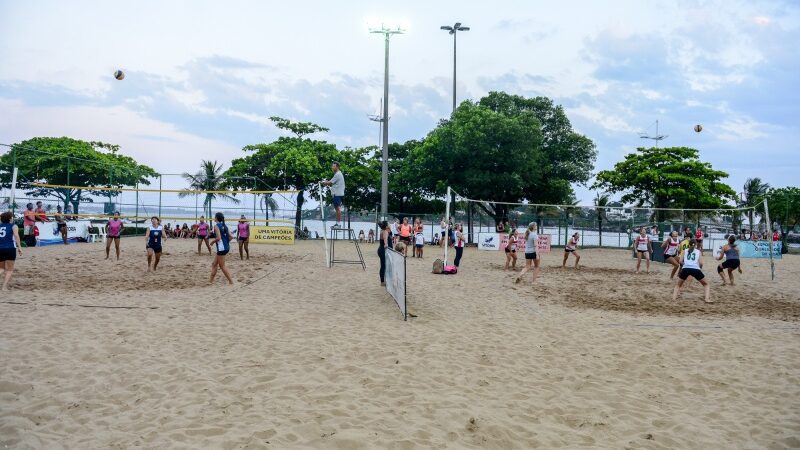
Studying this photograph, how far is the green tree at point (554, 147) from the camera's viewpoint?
34.0m

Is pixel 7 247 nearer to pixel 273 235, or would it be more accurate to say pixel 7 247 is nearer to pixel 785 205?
pixel 273 235

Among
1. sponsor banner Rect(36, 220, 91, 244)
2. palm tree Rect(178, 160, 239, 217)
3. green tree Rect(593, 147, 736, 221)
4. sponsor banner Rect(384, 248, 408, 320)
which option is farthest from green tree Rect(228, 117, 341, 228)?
sponsor banner Rect(384, 248, 408, 320)

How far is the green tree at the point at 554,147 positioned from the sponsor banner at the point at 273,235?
1645 centimetres

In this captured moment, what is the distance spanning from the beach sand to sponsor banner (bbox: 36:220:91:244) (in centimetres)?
1321

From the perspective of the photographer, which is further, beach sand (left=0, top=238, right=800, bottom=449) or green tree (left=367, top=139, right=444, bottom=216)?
green tree (left=367, top=139, right=444, bottom=216)

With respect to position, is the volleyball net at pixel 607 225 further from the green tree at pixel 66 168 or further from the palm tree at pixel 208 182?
the green tree at pixel 66 168

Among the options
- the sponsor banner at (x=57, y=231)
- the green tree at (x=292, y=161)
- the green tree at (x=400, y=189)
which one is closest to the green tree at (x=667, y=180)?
the green tree at (x=400, y=189)

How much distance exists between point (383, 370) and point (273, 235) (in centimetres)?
2243

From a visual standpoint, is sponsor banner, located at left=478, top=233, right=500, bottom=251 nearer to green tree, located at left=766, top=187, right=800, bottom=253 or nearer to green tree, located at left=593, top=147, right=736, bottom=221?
green tree, located at left=593, top=147, right=736, bottom=221

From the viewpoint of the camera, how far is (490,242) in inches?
1069

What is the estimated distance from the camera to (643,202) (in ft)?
118

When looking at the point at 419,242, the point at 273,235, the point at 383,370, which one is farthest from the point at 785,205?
the point at 383,370

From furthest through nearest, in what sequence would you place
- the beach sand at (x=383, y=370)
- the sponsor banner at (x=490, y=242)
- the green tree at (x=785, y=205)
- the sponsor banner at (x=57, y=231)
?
1. the green tree at (x=785, y=205)
2. the sponsor banner at (x=490, y=242)
3. the sponsor banner at (x=57, y=231)
4. the beach sand at (x=383, y=370)

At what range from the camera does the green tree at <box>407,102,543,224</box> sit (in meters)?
29.7
